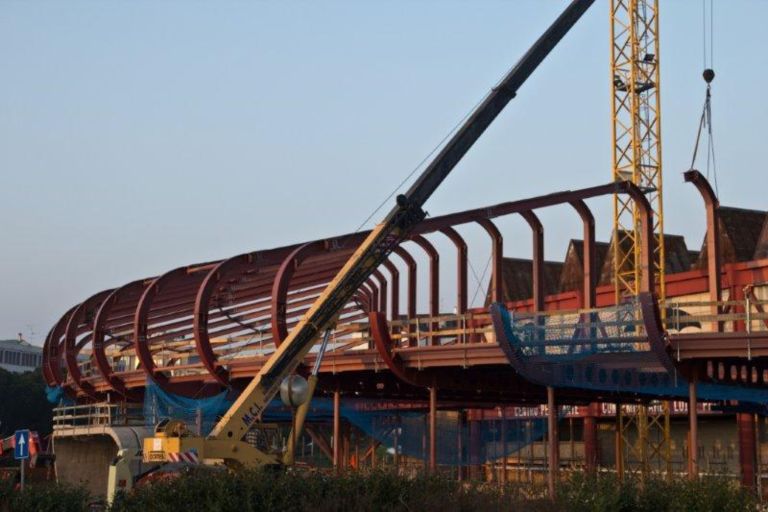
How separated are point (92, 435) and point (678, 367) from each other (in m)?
25.4

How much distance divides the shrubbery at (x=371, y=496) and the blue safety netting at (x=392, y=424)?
639 inches

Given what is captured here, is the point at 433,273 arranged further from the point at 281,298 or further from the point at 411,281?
the point at 281,298

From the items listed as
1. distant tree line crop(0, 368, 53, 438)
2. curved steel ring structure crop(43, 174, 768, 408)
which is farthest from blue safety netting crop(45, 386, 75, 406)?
distant tree line crop(0, 368, 53, 438)

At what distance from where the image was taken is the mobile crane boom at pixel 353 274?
2903 centimetres

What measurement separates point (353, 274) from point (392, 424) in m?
12.7

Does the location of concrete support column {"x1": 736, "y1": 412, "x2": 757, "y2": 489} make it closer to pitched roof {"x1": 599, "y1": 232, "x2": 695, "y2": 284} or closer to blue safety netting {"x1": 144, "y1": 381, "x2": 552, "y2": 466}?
blue safety netting {"x1": 144, "y1": 381, "x2": 552, "y2": 466}

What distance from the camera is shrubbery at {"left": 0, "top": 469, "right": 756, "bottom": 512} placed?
18688 millimetres

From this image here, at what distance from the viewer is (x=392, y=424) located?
43.3 metres

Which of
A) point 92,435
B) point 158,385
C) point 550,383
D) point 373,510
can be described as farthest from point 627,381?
point 92,435

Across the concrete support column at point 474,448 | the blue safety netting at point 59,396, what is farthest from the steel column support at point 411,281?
the blue safety netting at point 59,396

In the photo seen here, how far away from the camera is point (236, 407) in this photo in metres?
29.4

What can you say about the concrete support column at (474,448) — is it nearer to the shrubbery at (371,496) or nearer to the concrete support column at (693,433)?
the concrete support column at (693,433)

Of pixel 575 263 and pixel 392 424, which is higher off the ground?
pixel 575 263

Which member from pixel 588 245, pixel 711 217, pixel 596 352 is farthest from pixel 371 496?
pixel 588 245
